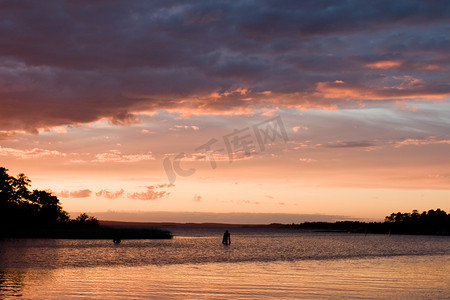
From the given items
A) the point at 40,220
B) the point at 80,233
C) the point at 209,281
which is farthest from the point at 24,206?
the point at 209,281

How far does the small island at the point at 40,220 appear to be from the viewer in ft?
328

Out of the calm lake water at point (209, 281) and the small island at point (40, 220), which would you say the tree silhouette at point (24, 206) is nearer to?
the small island at point (40, 220)

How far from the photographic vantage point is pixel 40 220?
11550cm

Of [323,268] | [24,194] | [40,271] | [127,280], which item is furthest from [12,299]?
[24,194]

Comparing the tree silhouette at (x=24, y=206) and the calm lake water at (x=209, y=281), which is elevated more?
the tree silhouette at (x=24, y=206)

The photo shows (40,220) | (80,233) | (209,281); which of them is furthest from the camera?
(40,220)

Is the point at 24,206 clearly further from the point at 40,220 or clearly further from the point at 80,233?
the point at 80,233

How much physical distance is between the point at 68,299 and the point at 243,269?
19.9 metres

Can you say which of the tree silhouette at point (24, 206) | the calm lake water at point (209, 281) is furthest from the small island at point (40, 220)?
the calm lake water at point (209, 281)

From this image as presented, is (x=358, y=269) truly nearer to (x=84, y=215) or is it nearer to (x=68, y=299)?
(x=68, y=299)

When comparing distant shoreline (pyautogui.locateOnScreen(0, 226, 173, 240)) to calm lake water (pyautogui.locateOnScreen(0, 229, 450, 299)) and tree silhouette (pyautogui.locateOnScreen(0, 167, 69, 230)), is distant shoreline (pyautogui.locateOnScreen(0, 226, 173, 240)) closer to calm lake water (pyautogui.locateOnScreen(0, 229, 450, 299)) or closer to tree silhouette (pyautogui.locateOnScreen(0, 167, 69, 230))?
tree silhouette (pyautogui.locateOnScreen(0, 167, 69, 230))

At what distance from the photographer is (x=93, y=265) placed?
43812 mm

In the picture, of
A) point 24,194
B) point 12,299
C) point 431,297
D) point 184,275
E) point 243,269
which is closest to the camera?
point 12,299

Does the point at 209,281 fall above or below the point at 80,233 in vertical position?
below
